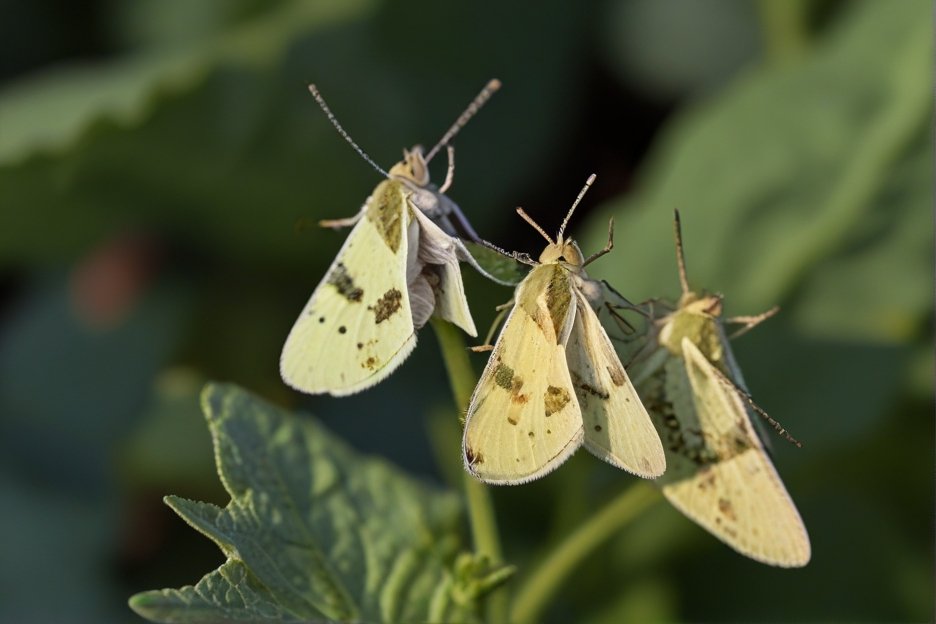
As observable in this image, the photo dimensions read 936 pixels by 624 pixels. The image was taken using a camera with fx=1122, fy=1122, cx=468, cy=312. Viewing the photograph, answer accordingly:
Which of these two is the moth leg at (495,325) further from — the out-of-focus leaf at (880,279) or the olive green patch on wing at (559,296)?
the out-of-focus leaf at (880,279)

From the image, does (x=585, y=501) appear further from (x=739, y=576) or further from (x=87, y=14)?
(x=87, y=14)

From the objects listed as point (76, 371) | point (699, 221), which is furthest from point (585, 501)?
point (76, 371)

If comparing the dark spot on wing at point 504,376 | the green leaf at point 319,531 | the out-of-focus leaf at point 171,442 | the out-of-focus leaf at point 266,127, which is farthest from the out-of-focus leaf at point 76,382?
the dark spot on wing at point 504,376

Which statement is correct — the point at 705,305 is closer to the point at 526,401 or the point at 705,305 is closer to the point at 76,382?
the point at 526,401

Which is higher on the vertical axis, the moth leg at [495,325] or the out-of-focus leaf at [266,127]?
the out-of-focus leaf at [266,127]

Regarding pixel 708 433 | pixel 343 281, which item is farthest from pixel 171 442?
pixel 708 433

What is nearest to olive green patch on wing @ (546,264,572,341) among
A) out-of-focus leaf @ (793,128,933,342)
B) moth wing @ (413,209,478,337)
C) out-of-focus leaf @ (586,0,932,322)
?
moth wing @ (413,209,478,337)

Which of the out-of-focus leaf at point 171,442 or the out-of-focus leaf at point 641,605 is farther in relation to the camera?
the out-of-focus leaf at point 171,442
